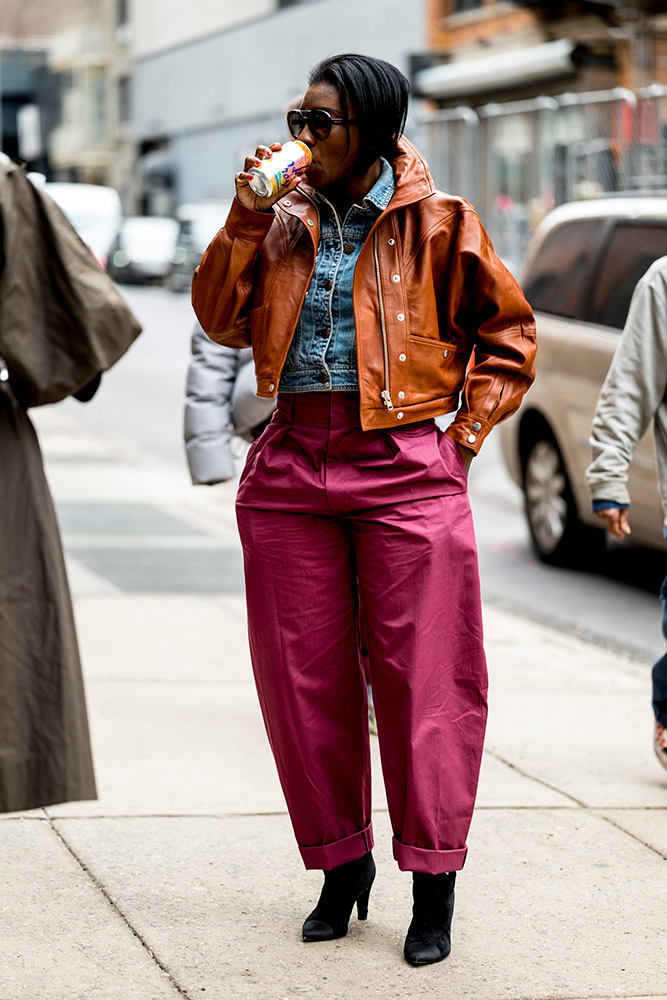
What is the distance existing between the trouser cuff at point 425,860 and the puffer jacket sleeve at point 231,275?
123cm

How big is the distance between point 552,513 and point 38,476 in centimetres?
573

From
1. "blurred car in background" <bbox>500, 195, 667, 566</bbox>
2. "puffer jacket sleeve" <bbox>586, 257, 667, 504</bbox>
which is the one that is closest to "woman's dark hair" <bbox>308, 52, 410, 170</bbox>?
"puffer jacket sleeve" <bbox>586, 257, 667, 504</bbox>

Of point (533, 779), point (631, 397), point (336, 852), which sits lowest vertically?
point (533, 779)

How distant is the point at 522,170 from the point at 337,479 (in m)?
16.4

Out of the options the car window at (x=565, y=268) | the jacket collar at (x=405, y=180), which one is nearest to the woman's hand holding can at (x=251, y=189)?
the jacket collar at (x=405, y=180)

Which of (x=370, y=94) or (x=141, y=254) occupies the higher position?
(x=370, y=94)

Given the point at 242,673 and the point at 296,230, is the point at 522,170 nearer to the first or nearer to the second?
the point at 242,673

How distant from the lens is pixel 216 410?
5688mm

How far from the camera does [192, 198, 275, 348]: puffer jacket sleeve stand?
3.54 m

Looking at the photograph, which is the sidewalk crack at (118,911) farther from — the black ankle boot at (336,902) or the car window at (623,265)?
the car window at (623,265)

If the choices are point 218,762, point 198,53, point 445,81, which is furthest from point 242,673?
point 198,53

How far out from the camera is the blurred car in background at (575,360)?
8.34 m

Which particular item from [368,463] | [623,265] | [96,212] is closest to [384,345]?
[368,463]

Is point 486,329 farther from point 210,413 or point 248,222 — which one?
point 210,413
